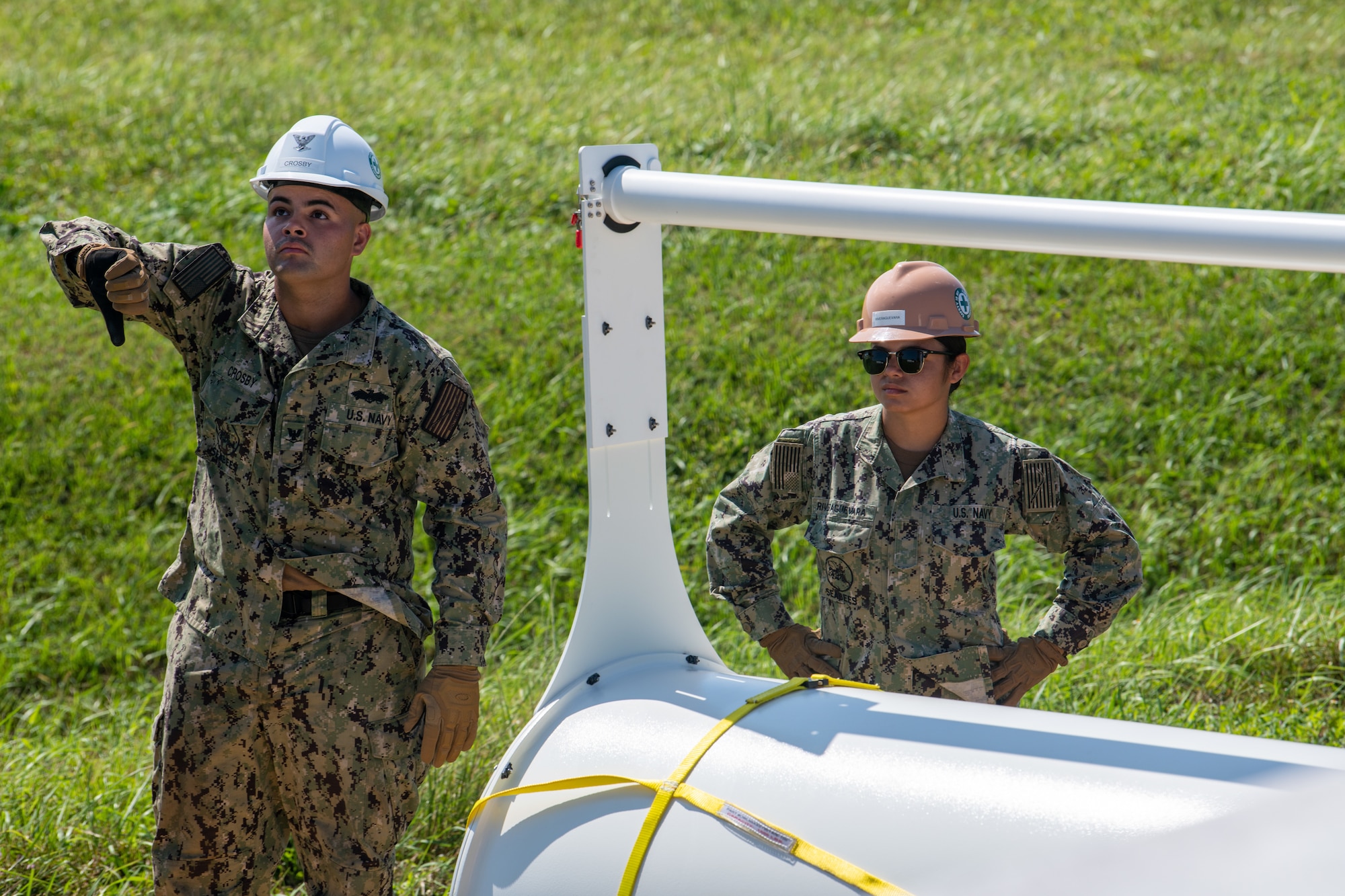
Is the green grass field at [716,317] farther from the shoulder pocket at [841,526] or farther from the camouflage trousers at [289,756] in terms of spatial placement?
the shoulder pocket at [841,526]

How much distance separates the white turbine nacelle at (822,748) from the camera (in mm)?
1654

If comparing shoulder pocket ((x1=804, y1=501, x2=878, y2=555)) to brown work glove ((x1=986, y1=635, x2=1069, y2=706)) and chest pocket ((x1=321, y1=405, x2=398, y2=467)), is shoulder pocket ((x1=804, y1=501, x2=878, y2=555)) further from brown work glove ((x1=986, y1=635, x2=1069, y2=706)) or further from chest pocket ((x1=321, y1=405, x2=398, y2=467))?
chest pocket ((x1=321, y1=405, x2=398, y2=467))

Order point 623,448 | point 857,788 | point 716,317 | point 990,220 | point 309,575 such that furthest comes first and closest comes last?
point 716,317
point 623,448
point 309,575
point 990,220
point 857,788

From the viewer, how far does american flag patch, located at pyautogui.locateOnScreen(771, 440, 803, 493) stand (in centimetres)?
264

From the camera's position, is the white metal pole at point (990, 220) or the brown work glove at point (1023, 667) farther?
the brown work glove at point (1023, 667)

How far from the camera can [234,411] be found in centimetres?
237

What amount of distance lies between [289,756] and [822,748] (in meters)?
1.04

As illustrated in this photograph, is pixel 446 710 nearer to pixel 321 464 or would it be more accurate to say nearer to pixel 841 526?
pixel 321 464

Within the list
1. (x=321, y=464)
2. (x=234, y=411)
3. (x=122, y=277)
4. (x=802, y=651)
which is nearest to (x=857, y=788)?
(x=802, y=651)

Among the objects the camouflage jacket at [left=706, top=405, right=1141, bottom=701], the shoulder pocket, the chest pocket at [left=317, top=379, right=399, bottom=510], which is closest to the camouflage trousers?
the chest pocket at [left=317, top=379, right=399, bottom=510]

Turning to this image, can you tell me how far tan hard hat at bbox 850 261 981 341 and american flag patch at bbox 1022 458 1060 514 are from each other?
29 centimetres

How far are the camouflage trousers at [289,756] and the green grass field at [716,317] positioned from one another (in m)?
0.88

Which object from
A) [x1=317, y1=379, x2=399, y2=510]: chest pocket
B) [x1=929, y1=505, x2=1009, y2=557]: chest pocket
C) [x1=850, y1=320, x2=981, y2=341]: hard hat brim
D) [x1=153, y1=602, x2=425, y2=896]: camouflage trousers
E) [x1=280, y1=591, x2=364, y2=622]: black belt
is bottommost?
[x1=153, y1=602, x2=425, y2=896]: camouflage trousers

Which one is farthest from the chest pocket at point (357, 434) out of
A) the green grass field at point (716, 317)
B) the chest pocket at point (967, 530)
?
the green grass field at point (716, 317)
